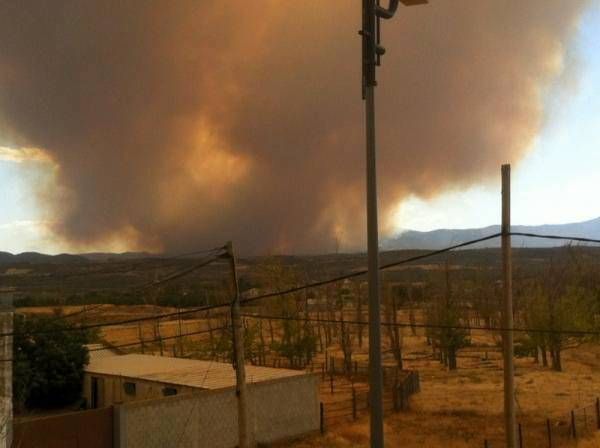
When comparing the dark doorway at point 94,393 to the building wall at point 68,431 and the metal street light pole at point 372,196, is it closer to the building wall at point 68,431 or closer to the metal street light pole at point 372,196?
the building wall at point 68,431

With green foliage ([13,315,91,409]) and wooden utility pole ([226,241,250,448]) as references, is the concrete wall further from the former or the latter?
green foliage ([13,315,91,409])

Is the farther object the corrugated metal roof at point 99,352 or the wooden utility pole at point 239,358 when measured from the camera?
the corrugated metal roof at point 99,352

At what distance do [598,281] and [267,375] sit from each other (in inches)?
1913

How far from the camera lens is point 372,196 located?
6.33 metres

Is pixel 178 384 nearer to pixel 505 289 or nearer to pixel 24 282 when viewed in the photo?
pixel 505 289

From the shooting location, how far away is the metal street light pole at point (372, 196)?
6.13 m

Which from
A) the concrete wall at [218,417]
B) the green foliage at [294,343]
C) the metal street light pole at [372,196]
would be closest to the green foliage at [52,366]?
the concrete wall at [218,417]

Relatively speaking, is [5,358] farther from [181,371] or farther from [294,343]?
[294,343]

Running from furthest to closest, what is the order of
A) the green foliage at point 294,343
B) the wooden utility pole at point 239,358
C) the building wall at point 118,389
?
1. the green foliage at point 294,343
2. the building wall at point 118,389
3. the wooden utility pole at point 239,358

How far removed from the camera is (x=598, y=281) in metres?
59.8

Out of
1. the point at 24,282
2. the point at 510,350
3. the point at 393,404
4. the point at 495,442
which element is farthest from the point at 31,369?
the point at 24,282

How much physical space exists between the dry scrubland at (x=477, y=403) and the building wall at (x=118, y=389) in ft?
17.5

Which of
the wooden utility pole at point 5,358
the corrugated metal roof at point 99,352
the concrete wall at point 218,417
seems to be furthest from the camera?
the corrugated metal roof at point 99,352

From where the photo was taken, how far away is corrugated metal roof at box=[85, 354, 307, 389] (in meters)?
20.4
